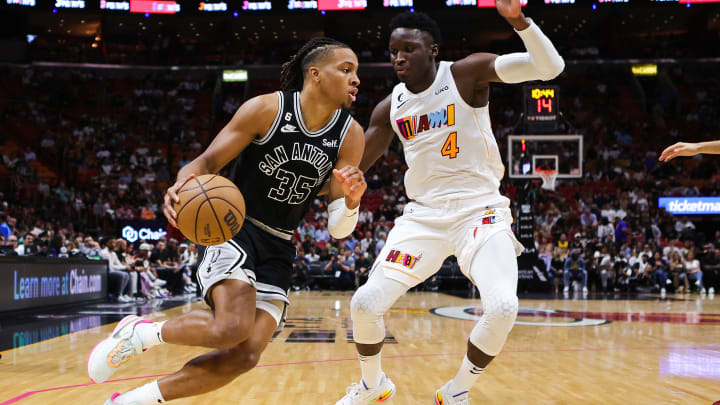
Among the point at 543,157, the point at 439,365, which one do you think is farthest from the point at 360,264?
the point at 439,365

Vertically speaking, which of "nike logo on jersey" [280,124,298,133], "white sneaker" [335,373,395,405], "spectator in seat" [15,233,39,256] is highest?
"nike logo on jersey" [280,124,298,133]

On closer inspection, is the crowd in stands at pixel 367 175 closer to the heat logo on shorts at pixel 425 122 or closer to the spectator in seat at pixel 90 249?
the spectator in seat at pixel 90 249

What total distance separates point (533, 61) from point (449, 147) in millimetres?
772

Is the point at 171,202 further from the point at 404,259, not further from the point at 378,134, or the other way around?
the point at 378,134

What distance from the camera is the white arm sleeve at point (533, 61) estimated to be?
3.43 metres

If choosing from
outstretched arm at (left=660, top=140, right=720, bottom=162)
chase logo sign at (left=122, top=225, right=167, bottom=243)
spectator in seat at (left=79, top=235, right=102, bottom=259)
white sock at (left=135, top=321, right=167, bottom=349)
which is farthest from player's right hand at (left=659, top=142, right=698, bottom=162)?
chase logo sign at (left=122, top=225, right=167, bottom=243)

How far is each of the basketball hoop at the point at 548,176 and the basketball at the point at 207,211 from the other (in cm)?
1314

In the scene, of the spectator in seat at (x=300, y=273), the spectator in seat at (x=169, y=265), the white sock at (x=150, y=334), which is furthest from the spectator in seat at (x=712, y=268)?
the white sock at (x=150, y=334)

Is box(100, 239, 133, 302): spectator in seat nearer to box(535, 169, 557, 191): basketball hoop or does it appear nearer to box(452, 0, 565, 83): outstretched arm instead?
box(535, 169, 557, 191): basketball hoop

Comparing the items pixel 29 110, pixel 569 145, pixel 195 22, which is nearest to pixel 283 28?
pixel 195 22

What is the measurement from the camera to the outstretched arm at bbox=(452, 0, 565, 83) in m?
3.35

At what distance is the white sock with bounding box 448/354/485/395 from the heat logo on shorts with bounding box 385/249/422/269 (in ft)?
2.12

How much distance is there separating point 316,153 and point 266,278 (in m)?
0.74

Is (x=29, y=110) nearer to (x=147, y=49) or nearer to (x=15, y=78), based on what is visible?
(x=15, y=78)
